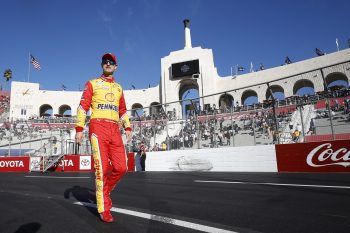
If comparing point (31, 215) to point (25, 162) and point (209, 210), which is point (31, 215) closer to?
point (209, 210)

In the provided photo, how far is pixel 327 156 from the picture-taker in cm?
929

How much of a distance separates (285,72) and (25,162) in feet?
110

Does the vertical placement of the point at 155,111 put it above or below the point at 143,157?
above

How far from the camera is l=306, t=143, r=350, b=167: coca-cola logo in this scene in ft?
29.1

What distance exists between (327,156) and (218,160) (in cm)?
433

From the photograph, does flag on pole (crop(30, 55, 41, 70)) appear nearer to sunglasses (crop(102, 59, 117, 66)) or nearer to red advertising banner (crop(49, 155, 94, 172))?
red advertising banner (crop(49, 155, 94, 172))

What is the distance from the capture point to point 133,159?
1541cm

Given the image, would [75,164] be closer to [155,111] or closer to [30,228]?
[155,111]

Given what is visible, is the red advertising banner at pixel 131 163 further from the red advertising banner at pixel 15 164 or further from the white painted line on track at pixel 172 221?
the white painted line on track at pixel 172 221

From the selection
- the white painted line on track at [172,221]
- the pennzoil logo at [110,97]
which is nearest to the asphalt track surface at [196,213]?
the white painted line on track at [172,221]

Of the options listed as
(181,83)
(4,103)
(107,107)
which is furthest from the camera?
(4,103)

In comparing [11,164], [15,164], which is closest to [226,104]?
[15,164]

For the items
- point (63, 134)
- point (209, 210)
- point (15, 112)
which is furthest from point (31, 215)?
point (15, 112)

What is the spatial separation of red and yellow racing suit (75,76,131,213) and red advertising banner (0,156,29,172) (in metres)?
16.8
